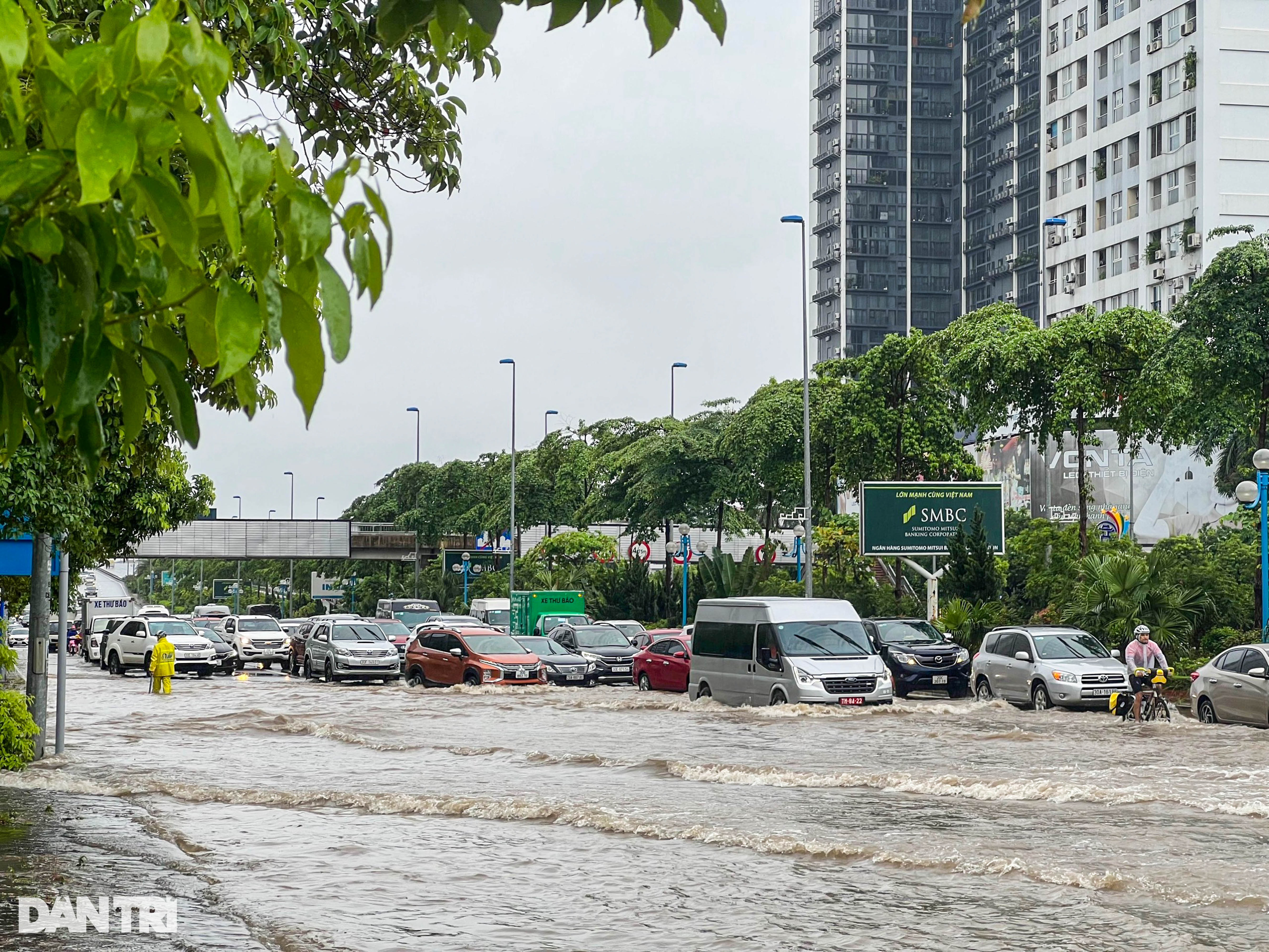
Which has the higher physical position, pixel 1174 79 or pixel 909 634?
pixel 1174 79

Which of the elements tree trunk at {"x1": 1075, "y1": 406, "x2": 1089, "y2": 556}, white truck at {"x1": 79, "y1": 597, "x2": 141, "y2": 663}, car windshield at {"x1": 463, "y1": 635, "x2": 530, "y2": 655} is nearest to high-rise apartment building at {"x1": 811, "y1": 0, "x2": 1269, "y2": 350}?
tree trunk at {"x1": 1075, "y1": 406, "x2": 1089, "y2": 556}

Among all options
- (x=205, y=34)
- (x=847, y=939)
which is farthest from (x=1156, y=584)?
(x=205, y=34)

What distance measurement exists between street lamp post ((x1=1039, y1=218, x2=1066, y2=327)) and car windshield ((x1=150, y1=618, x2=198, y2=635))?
4427cm

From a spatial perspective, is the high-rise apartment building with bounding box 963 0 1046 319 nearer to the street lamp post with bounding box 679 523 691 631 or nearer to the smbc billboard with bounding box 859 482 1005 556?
the street lamp post with bounding box 679 523 691 631

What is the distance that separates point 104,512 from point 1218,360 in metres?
25.2

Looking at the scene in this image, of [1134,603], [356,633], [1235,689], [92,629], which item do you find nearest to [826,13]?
[92,629]

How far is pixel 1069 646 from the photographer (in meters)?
29.4

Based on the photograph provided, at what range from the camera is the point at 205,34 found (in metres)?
2.71

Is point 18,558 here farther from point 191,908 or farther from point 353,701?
point 353,701

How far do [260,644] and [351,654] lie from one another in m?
11.0

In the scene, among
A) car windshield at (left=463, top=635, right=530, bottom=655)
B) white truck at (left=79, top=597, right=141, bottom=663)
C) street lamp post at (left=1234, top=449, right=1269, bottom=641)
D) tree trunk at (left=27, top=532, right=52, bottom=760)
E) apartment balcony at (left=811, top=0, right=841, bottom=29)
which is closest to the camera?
tree trunk at (left=27, top=532, right=52, bottom=760)

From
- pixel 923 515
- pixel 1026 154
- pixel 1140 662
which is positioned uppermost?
pixel 1026 154

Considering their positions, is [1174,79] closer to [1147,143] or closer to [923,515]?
[1147,143]

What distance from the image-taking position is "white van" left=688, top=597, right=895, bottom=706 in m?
27.1
